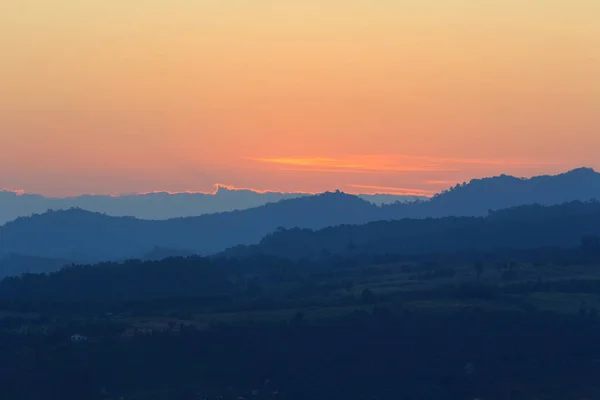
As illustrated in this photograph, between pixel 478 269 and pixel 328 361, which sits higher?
pixel 478 269

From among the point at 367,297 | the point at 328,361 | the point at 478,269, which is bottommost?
the point at 328,361

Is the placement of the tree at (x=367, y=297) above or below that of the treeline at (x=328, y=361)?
above

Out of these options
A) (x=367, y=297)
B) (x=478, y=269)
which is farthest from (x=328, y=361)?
(x=478, y=269)

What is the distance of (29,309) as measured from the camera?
A: 124 metres

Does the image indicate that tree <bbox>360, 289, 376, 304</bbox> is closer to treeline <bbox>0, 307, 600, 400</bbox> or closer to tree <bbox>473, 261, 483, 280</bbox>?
treeline <bbox>0, 307, 600, 400</bbox>

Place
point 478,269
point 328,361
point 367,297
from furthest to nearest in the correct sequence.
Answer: point 478,269
point 367,297
point 328,361

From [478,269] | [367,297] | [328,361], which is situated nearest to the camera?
[328,361]

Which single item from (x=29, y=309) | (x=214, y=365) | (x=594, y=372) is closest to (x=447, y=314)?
(x=594, y=372)

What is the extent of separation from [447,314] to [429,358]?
45.9 ft

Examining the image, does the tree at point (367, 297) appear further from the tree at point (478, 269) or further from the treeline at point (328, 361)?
the tree at point (478, 269)

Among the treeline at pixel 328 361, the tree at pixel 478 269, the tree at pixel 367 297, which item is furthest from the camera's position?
the tree at pixel 478 269

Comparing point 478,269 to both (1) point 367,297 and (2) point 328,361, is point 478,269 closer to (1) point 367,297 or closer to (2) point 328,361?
(1) point 367,297

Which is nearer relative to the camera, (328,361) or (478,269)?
(328,361)

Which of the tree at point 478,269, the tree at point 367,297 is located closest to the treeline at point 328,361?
the tree at point 367,297
